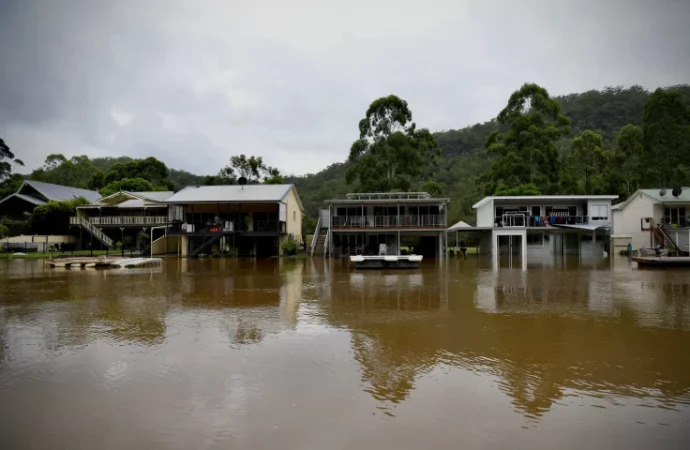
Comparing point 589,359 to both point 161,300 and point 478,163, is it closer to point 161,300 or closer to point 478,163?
point 161,300

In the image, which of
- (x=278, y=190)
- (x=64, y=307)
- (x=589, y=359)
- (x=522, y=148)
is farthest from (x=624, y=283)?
(x=522, y=148)

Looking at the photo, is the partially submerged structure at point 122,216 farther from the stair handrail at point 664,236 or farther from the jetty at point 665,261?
the stair handrail at point 664,236

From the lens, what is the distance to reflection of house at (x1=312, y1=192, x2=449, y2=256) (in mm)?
30850

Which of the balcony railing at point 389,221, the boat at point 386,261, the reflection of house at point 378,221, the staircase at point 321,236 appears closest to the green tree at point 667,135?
the reflection of house at point 378,221

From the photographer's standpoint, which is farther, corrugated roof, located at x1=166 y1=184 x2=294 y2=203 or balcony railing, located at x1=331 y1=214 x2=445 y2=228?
corrugated roof, located at x1=166 y1=184 x2=294 y2=203

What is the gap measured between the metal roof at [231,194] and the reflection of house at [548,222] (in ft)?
48.1

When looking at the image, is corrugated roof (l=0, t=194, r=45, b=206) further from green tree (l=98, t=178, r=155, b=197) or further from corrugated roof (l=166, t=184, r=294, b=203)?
corrugated roof (l=166, t=184, r=294, b=203)

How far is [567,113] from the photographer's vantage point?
216ft

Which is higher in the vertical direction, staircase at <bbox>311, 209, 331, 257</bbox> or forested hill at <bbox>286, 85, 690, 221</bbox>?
forested hill at <bbox>286, 85, 690, 221</bbox>

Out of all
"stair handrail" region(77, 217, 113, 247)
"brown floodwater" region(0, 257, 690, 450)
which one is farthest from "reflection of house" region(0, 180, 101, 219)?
"brown floodwater" region(0, 257, 690, 450)

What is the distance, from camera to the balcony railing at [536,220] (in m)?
31.1

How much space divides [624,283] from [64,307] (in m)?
18.3

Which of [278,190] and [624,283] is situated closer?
[624,283]

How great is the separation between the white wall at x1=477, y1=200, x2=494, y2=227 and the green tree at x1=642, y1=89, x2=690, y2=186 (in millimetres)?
21854
